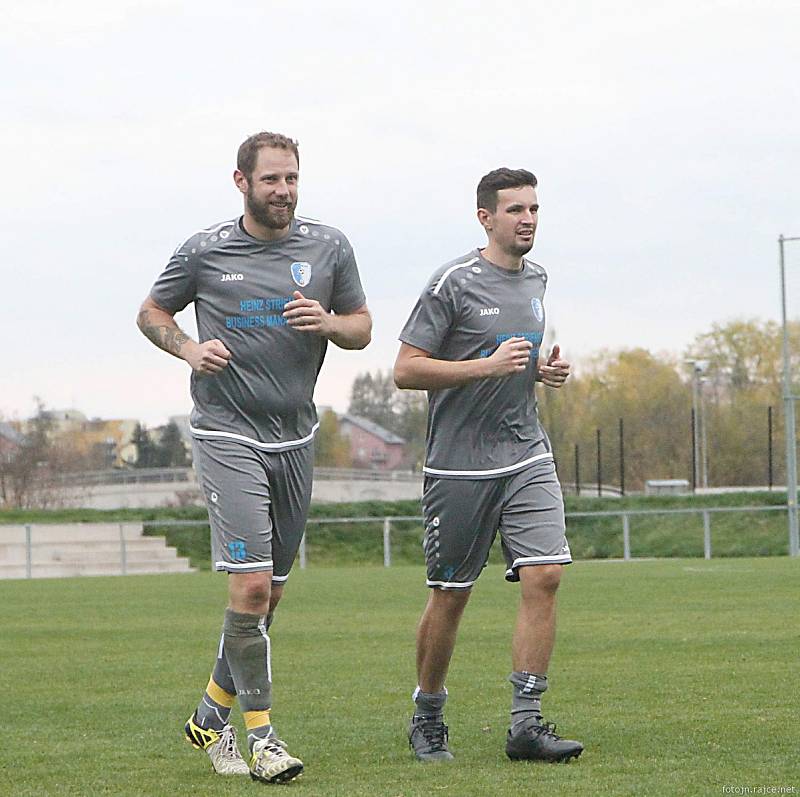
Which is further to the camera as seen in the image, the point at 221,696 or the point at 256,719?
the point at 221,696

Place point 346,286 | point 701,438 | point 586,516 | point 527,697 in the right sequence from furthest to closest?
point 701,438 → point 586,516 → point 346,286 → point 527,697

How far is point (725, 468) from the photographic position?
6297 centimetres

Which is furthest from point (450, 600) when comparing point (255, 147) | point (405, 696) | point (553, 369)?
point (405, 696)

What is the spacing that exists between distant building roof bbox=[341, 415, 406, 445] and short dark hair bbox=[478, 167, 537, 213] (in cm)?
9764

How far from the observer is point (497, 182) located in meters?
6.59

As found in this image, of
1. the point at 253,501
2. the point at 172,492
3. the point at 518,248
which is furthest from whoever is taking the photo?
the point at 172,492

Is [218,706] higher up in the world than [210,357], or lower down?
lower down

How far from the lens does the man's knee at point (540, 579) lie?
20.8 feet

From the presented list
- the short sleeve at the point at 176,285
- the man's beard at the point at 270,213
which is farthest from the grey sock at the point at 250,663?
the man's beard at the point at 270,213

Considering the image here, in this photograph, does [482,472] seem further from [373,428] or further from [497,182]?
[373,428]

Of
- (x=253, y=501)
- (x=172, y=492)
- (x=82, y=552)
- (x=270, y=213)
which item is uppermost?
(x=270, y=213)

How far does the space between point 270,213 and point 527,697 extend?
2113 millimetres

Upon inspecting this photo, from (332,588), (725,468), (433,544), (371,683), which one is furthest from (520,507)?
(725,468)

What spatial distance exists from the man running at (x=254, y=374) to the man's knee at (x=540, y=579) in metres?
0.92
